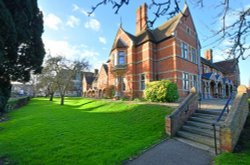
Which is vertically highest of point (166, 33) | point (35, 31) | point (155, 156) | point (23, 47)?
point (166, 33)

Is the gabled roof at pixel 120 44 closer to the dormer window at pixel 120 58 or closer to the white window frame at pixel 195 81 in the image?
the dormer window at pixel 120 58

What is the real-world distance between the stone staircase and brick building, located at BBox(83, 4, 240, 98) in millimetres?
11421

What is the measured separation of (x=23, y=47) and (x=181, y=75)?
17.0 m

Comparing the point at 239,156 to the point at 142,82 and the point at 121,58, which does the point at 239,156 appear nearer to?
the point at 142,82

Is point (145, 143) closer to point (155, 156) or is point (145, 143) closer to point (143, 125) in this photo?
point (155, 156)

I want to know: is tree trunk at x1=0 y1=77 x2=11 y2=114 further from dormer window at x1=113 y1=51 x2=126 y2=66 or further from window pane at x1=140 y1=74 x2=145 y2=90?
dormer window at x1=113 y1=51 x2=126 y2=66

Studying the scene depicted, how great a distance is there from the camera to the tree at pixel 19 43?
21.5 ft

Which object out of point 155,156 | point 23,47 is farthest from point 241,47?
point 23,47

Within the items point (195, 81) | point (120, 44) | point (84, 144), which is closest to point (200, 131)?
point (84, 144)

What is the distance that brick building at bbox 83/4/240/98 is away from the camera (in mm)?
20891

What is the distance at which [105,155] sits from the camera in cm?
584

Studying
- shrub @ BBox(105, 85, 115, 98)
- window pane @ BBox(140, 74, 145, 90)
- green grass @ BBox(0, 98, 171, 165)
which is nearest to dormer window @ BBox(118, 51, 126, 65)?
window pane @ BBox(140, 74, 145, 90)

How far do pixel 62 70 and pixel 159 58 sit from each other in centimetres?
1799

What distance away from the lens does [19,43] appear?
→ 26.7 ft
